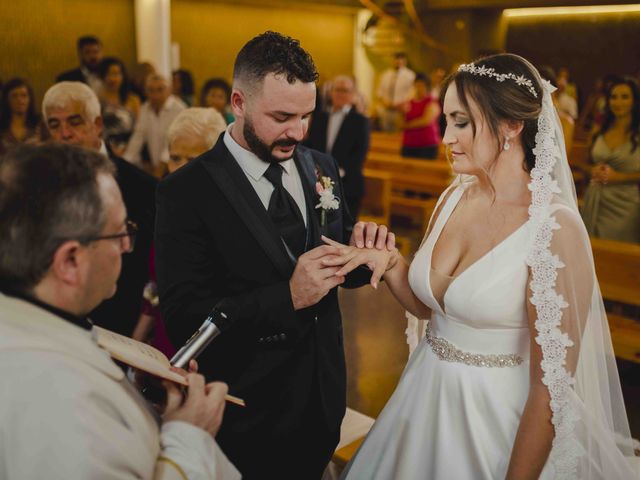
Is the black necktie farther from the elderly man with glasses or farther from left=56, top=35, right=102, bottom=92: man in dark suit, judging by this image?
left=56, top=35, right=102, bottom=92: man in dark suit

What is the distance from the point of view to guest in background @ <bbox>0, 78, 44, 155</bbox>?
18.2ft

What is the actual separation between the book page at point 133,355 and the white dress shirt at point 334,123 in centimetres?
572

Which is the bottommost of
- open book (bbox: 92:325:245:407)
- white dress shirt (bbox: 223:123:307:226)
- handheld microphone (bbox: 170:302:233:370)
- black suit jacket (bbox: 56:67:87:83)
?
handheld microphone (bbox: 170:302:233:370)

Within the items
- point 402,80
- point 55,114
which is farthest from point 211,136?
point 402,80

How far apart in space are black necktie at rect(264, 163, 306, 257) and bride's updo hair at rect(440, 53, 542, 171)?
0.62 metres

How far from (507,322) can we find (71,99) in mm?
2315

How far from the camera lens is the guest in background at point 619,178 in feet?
17.6

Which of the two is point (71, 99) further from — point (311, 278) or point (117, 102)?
point (117, 102)

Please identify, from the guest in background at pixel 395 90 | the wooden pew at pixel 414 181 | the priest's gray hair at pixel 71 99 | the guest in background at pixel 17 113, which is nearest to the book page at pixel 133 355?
the priest's gray hair at pixel 71 99

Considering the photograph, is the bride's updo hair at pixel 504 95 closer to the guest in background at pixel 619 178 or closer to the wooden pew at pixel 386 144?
the guest in background at pixel 619 178

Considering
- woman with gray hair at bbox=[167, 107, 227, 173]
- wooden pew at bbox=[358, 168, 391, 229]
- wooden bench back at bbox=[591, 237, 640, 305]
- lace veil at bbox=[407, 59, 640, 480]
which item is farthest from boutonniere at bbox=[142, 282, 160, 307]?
wooden pew at bbox=[358, 168, 391, 229]

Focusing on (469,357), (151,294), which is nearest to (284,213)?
(469,357)

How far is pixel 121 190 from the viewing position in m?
3.06

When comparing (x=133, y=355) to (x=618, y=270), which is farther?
(x=618, y=270)
